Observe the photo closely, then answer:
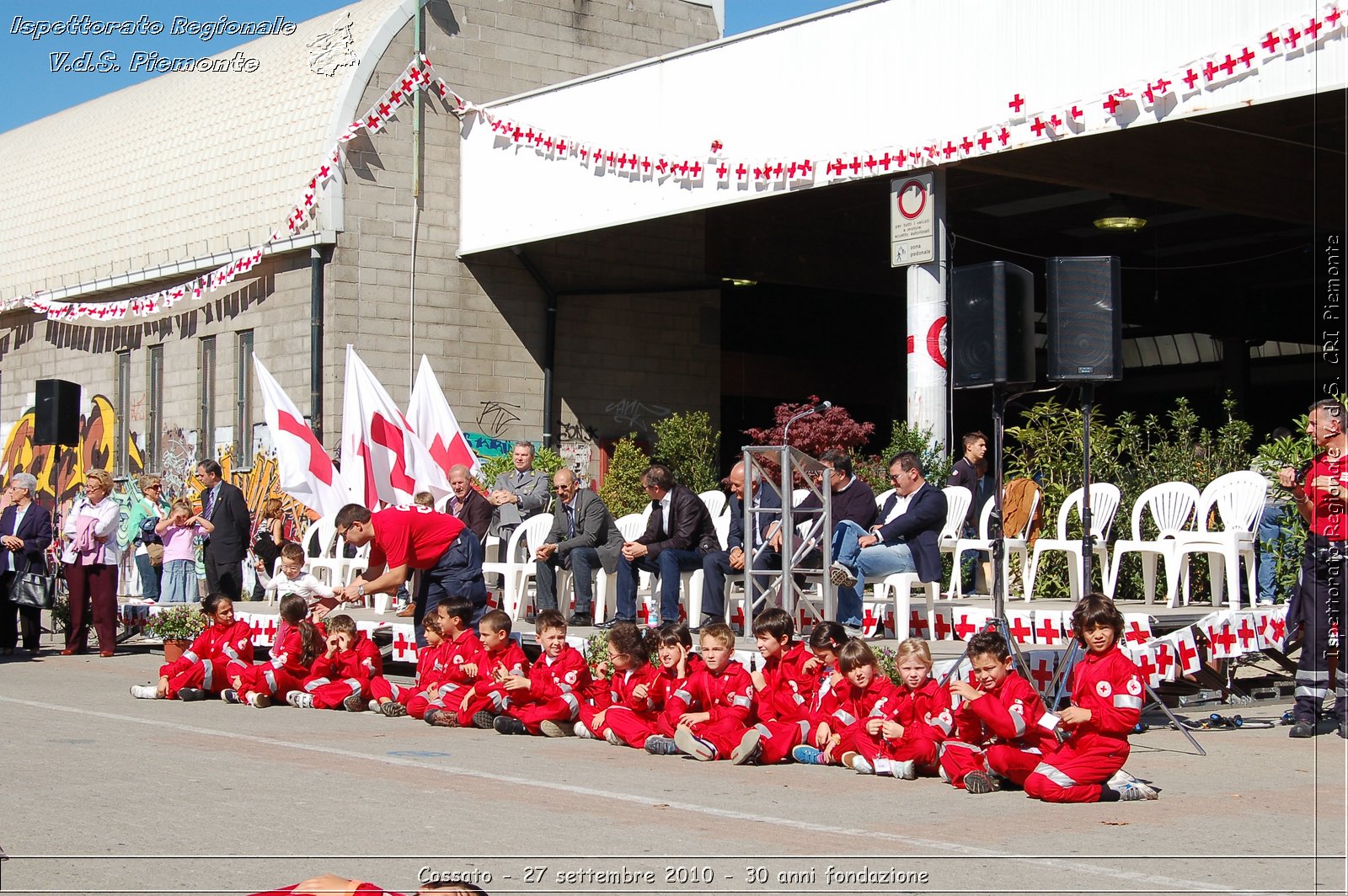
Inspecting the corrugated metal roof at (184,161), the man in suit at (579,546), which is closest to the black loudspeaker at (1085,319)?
the man in suit at (579,546)

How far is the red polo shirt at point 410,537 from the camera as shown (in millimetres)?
11930

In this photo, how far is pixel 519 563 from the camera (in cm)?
1574

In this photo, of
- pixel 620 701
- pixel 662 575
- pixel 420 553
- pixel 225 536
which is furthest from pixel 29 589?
pixel 620 701

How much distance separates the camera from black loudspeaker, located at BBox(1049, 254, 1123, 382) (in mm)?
10641

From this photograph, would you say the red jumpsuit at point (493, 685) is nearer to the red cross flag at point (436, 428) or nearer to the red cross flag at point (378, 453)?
the red cross flag at point (378, 453)

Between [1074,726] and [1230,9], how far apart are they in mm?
9469

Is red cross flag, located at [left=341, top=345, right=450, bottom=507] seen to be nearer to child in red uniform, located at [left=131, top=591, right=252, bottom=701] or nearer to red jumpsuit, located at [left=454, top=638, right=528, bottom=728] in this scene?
child in red uniform, located at [left=131, top=591, right=252, bottom=701]

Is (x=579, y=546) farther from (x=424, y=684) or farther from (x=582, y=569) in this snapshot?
→ (x=424, y=684)

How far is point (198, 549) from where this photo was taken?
2092 cm

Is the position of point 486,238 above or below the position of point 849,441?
above

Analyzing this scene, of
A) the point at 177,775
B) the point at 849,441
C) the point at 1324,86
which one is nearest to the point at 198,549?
the point at 849,441

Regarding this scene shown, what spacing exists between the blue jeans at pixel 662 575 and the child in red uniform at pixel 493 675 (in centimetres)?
200

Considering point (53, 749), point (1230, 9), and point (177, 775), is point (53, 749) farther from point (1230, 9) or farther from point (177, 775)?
point (1230, 9)

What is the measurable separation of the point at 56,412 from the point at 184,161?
8620 mm
